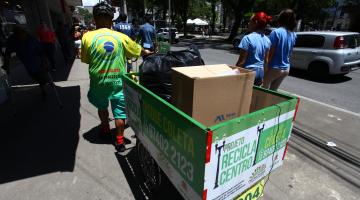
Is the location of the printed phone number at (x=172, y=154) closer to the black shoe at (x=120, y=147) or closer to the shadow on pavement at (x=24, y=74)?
the black shoe at (x=120, y=147)

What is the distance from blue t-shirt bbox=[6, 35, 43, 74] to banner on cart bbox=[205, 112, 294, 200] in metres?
5.18

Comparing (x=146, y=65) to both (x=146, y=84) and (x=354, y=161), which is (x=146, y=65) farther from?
(x=354, y=161)

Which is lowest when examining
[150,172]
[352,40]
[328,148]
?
[328,148]

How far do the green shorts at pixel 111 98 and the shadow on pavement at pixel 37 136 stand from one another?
0.91 metres

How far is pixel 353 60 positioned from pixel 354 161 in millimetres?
5817

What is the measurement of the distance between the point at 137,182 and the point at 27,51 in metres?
4.07

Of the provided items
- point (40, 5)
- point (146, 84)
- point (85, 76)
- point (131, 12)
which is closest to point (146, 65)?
point (146, 84)

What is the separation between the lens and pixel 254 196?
7.28 feet

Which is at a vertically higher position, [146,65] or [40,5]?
[40,5]

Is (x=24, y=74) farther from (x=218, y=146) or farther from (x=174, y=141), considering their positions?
(x=218, y=146)

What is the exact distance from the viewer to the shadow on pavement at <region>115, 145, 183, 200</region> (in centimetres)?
276

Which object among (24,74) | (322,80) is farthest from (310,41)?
(24,74)

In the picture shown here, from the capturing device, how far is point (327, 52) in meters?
7.73

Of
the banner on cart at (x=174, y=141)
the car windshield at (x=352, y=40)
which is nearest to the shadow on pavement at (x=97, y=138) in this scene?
the banner on cart at (x=174, y=141)
